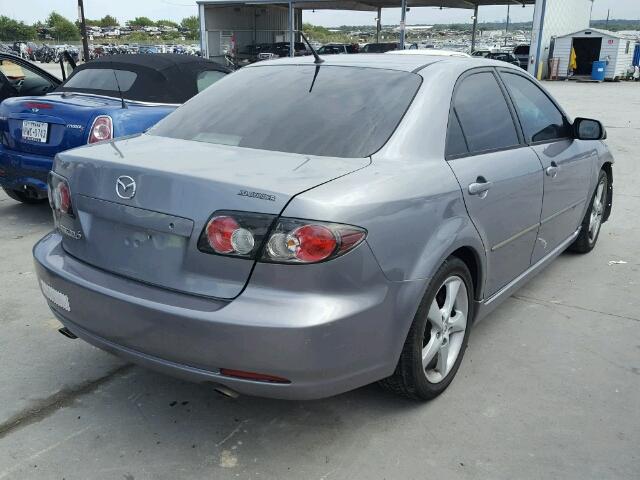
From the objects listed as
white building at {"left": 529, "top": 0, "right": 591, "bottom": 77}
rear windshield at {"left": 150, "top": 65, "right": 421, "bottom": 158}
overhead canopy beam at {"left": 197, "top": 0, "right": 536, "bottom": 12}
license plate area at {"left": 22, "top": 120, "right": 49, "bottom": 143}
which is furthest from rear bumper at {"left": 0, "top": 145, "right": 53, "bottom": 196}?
overhead canopy beam at {"left": 197, "top": 0, "right": 536, "bottom": 12}

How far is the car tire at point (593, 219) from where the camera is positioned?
491 cm

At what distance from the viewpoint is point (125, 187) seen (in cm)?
244

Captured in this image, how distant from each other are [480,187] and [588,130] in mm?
1631

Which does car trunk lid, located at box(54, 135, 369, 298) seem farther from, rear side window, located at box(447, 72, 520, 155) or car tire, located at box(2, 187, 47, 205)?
car tire, located at box(2, 187, 47, 205)

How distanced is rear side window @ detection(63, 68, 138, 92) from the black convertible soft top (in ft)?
0.08

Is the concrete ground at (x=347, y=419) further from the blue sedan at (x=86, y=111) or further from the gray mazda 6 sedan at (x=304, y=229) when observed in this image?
the blue sedan at (x=86, y=111)

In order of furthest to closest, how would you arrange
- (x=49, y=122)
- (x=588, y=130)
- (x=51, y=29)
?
(x=51, y=29)
(x=49, y=122)
(x=588, y=130)

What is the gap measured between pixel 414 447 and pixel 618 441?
0.89 metres

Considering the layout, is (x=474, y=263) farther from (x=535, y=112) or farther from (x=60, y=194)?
(x=60, y=194)

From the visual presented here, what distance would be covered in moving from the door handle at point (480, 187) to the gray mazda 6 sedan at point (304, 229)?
0.5 inches

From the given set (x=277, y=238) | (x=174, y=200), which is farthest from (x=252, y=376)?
(x=174, y=200)

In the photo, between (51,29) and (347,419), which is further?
(51,29)

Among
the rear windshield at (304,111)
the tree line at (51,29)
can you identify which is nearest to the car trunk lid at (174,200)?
the rear windshield at (304,111)

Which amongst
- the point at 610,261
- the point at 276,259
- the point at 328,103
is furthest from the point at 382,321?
the point at 610,261
